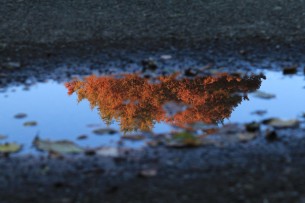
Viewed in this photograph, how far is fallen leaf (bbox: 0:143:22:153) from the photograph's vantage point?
146 inches

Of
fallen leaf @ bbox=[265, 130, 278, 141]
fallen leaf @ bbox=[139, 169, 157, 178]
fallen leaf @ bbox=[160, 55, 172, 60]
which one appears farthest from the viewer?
fallen leaf @ bbox=[160, 55, 172, 60]

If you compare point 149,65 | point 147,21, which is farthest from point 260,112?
point 147,21

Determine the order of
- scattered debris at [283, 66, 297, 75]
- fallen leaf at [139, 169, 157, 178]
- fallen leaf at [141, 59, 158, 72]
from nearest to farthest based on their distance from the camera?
1. fallen leaf at [139, 169, 157, 178]
2. scattered debris at [283, 66, 297, 75]
3. fallen leaf at [141, 59, 158, 72]

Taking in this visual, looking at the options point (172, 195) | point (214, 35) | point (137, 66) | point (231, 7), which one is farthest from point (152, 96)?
point (231, 7)

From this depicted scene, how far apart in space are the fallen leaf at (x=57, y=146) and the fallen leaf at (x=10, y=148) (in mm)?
130

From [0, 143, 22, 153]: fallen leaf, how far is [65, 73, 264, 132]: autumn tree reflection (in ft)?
2.76

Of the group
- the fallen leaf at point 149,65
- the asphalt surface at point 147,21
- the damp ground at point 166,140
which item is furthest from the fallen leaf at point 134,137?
the asphalt surface at point 147,21

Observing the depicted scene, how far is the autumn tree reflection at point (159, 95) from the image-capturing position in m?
4.45

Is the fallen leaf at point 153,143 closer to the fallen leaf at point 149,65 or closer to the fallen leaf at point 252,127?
the fallen leaf at point 252,127

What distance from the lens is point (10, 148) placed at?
12.3 ft

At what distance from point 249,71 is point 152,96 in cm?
107

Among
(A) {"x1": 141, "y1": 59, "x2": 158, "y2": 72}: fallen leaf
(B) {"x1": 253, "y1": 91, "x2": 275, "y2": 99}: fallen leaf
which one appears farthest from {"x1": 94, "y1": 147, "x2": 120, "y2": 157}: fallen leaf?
(A) {"x1": 141, "y1": 59, "x2": 158, "y2": 72}: fallen leaf

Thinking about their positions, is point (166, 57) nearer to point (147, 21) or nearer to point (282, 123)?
point (147, 21)

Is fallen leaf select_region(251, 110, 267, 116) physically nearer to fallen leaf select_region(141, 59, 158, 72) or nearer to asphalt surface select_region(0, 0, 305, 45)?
fallen leaf select_region(141, 59, 158, 72)
